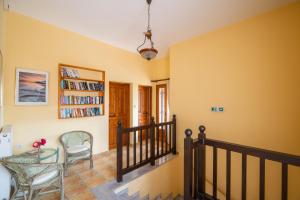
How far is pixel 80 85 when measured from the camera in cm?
328

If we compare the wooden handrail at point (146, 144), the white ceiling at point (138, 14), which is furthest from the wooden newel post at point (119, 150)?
the white ceiling at point (138, 14)

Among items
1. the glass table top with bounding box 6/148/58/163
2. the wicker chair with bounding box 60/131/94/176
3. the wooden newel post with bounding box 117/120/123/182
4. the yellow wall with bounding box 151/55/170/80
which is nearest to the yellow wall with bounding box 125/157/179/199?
the wooden newel post with bounding box 117/120/123/182

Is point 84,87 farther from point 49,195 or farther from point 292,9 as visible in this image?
point 292,9

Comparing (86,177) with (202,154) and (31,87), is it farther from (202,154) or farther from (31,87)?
(202,154)

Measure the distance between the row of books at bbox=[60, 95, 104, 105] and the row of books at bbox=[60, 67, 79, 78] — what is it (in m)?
0.46

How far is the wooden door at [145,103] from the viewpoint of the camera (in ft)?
16.4

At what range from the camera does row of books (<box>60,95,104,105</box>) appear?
305 centimetres

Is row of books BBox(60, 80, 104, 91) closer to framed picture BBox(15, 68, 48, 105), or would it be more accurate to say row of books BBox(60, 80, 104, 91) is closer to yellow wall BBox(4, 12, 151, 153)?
yellow wall BBox(4, 12, 151, 153)

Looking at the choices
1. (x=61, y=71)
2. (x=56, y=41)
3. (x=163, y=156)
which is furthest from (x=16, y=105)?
(x=163, y=156)

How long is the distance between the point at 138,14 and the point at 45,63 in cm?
206

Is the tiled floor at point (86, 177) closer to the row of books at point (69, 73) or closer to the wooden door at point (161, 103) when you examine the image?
the row of books at point (69, 73)

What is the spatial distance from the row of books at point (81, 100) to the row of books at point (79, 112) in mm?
156

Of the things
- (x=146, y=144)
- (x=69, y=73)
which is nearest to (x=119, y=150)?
(x=146, y=144)

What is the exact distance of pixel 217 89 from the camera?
3.01 metres
